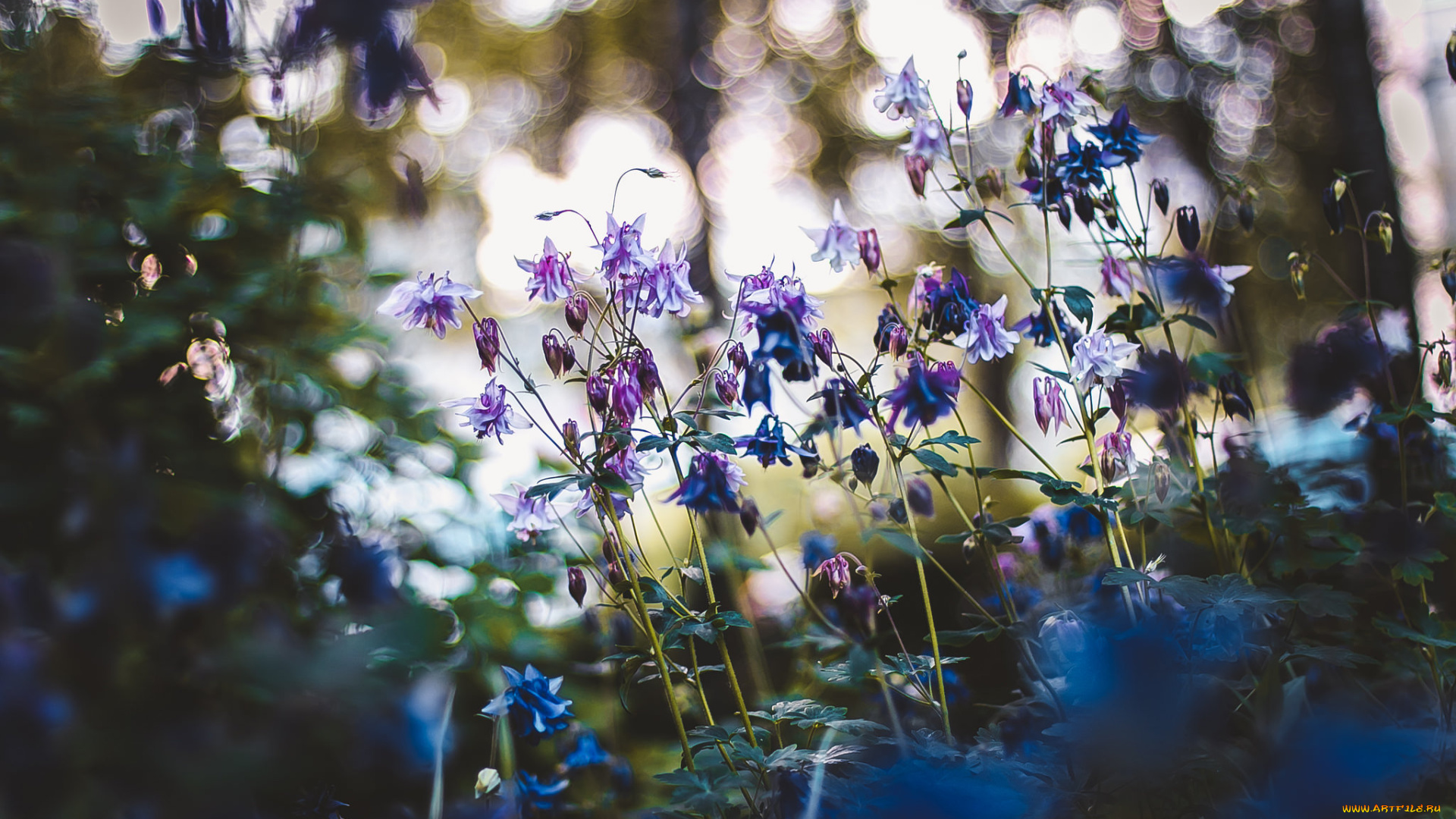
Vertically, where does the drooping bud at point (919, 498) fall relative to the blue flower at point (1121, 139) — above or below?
below

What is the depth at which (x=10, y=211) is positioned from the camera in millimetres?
1405

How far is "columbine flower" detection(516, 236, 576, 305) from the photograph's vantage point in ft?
4.46

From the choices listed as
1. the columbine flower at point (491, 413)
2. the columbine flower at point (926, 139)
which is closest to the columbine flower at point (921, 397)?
the columbine flower at point (926, 139)

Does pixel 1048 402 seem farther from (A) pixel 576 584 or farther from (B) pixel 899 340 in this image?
(A) pixel 576 584

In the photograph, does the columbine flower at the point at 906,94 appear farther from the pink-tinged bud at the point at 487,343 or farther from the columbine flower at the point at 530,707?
the columbine flower at the point at 530,707

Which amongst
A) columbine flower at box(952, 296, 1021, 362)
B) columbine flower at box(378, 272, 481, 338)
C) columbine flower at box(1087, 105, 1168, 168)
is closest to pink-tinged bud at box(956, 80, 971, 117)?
columbine flower at box(1087, 105, 1168, 168)

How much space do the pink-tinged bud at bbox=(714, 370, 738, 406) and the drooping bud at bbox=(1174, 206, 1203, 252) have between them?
97 centimetres

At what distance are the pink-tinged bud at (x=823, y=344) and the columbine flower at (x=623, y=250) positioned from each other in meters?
0.32

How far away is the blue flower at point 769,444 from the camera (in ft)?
4.39

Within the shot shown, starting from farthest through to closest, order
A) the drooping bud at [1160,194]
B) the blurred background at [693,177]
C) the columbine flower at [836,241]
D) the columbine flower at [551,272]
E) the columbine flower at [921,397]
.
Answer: the blurred background at [693,177]
the drooping bud at [1160,194]
the columbine flower at [836,241]
the columbine flower at [551,272]
the columbine flower at [921,397]

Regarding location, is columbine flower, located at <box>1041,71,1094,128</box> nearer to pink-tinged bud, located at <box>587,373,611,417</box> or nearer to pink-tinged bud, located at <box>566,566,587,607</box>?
pink-tinged bud, located at <box>587,373,611,417</box>

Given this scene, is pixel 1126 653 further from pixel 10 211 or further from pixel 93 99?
pixel 93 99

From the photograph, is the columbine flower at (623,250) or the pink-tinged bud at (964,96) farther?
the pink-tinged bud at (964,96)

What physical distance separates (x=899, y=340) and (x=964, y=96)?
0.51 meters
